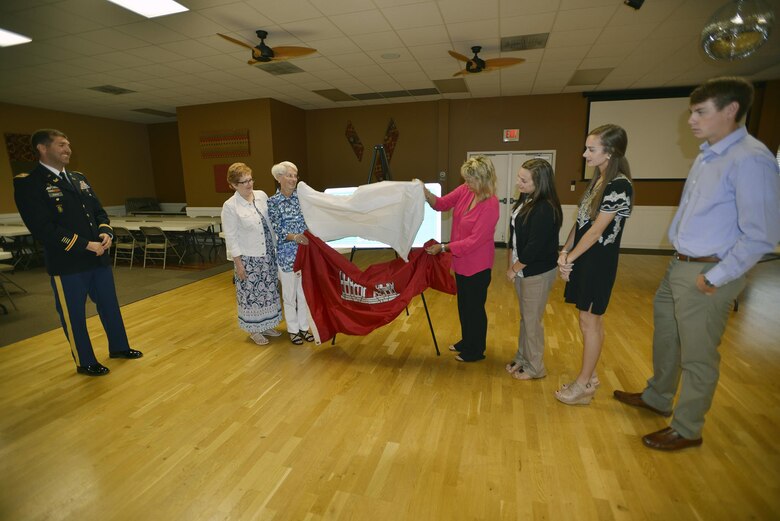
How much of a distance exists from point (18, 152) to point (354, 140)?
6.93 metres

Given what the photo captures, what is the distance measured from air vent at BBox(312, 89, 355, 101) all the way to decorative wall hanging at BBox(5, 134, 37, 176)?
20.4 feet

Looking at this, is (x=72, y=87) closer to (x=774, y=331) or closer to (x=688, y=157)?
(x=774, y=331)

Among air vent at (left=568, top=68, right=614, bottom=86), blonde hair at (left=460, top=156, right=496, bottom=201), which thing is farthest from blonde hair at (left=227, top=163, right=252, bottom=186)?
air vent at (left=568, top=68, right=614, bottom=86)

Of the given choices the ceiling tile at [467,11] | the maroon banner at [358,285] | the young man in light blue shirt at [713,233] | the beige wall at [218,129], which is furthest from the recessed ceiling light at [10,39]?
the young man in light blue shirt at [713,233]

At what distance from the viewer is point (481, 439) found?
201cm

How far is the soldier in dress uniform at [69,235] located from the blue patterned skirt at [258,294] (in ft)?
3.02

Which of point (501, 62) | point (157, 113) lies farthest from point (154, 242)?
point (501, 62)

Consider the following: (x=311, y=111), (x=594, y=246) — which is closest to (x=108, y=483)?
(x=594, y=246)

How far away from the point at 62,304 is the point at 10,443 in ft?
3.08

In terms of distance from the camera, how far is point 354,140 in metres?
8.82

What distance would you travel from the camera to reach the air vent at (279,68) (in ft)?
18.3

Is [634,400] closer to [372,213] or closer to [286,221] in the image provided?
[372,213]

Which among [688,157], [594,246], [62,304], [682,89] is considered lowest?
[62,304]

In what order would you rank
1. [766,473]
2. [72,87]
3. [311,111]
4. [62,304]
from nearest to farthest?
[766,473] → [62,304] → [72,87] → [311,111]
